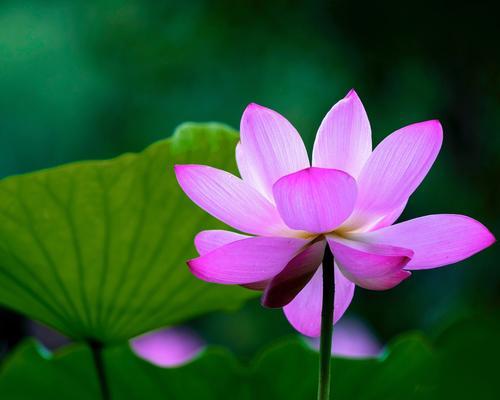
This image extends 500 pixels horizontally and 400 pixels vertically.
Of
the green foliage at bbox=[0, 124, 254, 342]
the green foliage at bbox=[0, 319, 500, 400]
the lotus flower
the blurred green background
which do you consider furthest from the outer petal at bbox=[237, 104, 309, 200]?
the blurred green background

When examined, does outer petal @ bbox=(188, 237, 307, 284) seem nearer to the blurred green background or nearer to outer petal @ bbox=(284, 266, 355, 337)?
outer petal @ bbox=(284, 266, 355, 337)

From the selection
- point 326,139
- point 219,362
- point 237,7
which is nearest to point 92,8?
point 237,7

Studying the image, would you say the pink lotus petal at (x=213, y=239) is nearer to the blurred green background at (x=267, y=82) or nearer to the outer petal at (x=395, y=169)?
the outer petal at (x=395, y=169)

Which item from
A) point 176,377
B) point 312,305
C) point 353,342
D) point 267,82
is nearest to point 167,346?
point 353,342

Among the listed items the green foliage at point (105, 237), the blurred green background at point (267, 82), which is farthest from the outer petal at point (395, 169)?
the blurred green background at point (267, 82)

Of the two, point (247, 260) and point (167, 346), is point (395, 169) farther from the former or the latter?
point (167, 346)

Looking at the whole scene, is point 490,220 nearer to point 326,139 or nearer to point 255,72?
point 255,72
